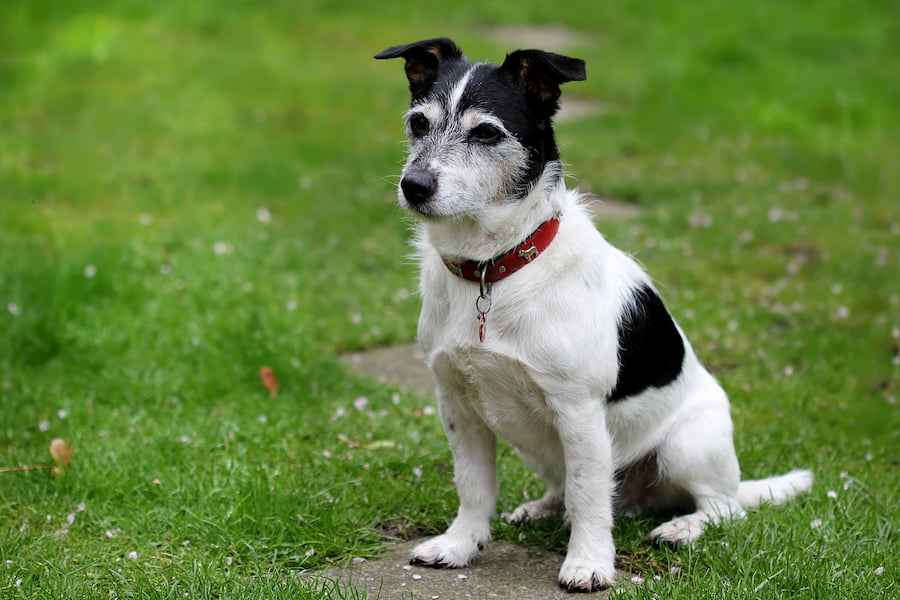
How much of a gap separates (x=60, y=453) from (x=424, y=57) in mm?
2363

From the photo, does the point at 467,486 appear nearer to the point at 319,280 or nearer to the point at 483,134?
the point at 483,134

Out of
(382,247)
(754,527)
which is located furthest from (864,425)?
(382,247)

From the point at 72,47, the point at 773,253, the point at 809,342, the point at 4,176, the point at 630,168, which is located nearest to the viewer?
the point at 809,342

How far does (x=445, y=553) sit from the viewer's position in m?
3.74

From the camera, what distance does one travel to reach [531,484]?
4.54 m

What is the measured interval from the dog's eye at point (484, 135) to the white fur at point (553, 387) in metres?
0.10

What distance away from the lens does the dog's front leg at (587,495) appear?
3.53 meters

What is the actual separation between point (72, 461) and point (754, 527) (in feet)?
9.48

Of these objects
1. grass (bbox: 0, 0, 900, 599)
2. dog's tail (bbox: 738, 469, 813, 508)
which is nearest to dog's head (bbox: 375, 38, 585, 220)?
grass (bbox: 0, 0, 900, 599)

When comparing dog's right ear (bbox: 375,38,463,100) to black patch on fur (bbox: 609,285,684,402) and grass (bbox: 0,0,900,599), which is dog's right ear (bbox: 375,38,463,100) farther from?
grass (bbox: 0,0,900,599)

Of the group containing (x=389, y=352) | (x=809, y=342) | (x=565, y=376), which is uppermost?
(x=565, y=376)

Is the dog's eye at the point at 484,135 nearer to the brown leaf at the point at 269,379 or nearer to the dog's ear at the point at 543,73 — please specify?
the dog's ear at the point at 543,73

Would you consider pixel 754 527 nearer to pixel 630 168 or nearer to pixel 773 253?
pixel 773 253

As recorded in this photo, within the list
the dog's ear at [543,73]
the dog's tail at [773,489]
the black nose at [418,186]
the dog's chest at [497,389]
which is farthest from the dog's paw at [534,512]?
the dog's ear at [543,73]
